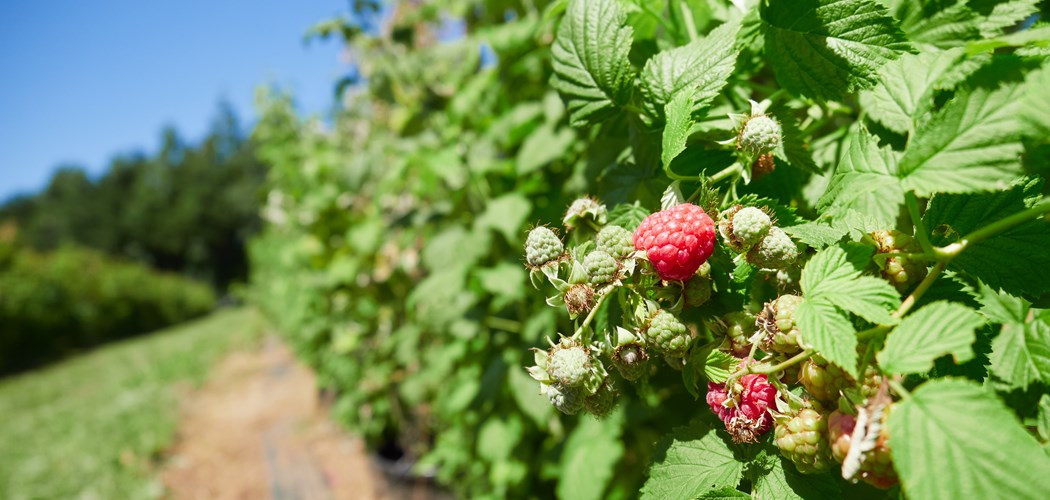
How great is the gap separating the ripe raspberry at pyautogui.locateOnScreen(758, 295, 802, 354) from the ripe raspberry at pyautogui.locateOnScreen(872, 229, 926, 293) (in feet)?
0.27

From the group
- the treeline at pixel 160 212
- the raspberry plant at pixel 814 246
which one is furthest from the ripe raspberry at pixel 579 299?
the treeline at pixel 160 212

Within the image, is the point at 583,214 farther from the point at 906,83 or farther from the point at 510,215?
the point at 510,215

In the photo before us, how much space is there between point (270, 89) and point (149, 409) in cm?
463

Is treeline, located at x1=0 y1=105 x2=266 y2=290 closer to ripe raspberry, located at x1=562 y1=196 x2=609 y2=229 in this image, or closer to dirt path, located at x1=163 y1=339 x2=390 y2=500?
dirt path, located at x1=163 y1=339 x2=390 y2=500

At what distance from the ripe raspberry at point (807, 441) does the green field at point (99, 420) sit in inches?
212

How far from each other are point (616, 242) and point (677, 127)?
125mm

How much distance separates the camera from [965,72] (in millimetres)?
517

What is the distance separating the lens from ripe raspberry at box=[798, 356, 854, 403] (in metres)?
0.47

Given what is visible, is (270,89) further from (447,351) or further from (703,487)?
(703,487)

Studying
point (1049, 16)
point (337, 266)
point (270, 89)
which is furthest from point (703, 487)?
point (270, 89)

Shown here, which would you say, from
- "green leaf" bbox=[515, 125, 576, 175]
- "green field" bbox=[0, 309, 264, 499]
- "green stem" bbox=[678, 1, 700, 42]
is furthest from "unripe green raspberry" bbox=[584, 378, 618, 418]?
"green field" bbox=[0, 309, 264, 499]

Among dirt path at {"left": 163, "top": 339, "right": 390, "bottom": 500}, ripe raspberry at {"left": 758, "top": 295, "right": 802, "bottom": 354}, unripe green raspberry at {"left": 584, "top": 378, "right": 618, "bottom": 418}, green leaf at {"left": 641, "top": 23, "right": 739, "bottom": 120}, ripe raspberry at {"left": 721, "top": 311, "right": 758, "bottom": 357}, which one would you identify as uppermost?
green leaf at {"left": 641, "top": 23, "right": 739, "bottom": 120}

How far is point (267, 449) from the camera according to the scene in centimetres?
493

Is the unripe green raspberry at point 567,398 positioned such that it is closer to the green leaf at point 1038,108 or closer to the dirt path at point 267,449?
the green leaf at point 1038,108
